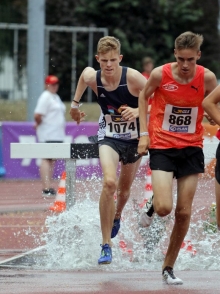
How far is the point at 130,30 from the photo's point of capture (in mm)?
34750

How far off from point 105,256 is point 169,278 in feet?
2.66

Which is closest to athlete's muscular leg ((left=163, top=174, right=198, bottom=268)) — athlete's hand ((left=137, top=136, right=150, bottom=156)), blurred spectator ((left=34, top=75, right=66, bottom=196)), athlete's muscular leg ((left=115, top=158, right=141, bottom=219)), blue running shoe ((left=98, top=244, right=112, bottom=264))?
athlete's hand ((left=137, top=136, right=150, bottom=156))

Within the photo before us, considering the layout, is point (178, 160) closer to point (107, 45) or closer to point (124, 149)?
point (124, 149)

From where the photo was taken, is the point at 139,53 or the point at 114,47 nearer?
the point at 114,47

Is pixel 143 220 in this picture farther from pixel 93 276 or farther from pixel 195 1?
pixel 195 1

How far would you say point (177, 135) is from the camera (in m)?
8.20

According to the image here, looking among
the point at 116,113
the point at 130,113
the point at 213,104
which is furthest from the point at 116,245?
the point at 213,104

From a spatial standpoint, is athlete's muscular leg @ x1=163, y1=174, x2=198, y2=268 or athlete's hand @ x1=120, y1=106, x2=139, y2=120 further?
athlete's hand @ x1=120, y1=106, x2=139, y2=120

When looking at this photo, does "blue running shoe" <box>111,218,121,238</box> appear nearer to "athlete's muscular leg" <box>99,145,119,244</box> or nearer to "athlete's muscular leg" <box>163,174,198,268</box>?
"athlete's muscular leg" <box>99,145,119,244</box>

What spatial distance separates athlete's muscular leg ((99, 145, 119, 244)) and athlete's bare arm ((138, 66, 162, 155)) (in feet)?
2.36

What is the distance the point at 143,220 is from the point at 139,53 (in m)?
24.8

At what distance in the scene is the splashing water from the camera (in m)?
9.34

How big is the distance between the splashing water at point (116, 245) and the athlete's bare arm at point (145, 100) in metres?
1.56

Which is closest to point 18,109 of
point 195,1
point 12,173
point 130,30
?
point 12,173
